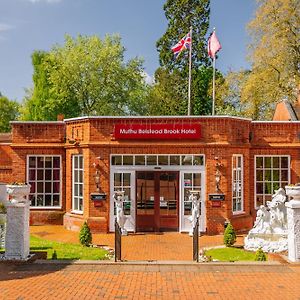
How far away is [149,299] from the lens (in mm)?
8023

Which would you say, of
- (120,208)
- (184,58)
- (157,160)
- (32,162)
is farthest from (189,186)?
(184,58)

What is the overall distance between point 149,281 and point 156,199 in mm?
8157

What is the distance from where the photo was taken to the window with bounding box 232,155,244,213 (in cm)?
1778

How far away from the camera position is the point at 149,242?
1531 cm

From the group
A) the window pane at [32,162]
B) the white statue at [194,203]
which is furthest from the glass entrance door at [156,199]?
the window pane at [32,162]

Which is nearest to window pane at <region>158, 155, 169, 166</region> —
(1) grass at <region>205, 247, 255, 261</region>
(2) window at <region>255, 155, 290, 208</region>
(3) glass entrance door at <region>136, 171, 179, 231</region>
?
(3) glass entrance door at <region>136, 171, 179, 231</region>

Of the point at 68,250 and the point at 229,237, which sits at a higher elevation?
the point at 229,237

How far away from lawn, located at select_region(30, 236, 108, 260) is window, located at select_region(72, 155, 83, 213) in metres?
3.04

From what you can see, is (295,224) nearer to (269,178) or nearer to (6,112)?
(269,178)

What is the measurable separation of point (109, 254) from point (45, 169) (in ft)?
24.6

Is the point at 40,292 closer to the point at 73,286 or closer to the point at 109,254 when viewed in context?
the point at 73,286

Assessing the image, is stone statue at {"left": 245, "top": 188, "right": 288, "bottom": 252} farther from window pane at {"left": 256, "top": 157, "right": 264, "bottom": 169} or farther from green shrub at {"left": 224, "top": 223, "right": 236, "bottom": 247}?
window pane at {"left": 256, "top": 157, "right": 264, "bottom": 169}

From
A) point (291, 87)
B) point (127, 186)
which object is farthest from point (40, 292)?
point (291, 87)

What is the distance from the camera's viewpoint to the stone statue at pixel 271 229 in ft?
44.2
